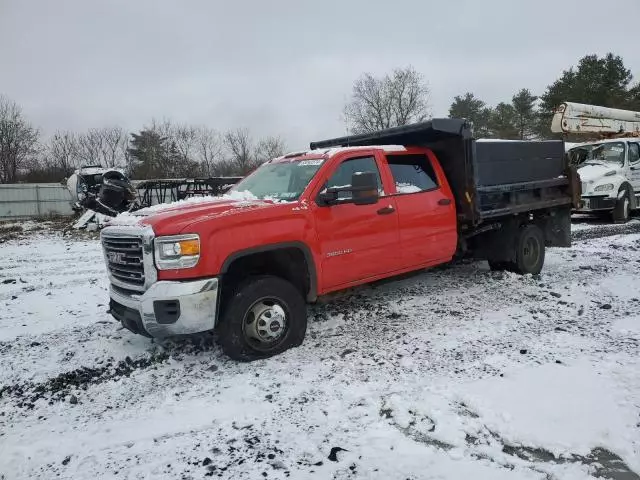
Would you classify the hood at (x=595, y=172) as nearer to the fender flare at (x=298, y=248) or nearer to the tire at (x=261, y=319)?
the fender flare at (x=298, y=248)

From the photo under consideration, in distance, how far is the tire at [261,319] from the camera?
3.90 m

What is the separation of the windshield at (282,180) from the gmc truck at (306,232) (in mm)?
18

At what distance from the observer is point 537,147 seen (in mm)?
6840

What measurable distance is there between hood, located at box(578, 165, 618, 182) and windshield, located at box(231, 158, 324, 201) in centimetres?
1018

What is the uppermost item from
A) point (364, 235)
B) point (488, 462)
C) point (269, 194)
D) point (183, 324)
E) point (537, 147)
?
point (537, 147)

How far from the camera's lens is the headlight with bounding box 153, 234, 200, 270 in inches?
144

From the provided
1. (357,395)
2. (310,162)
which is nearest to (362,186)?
(310,162)

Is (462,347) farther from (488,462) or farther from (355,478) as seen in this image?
(355,478)

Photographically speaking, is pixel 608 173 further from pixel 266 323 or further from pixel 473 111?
pixel 473 111

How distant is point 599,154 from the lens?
1317cm

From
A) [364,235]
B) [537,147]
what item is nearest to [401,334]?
[364,235]

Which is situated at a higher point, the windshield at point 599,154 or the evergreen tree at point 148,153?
the evergreen tree at point 148,153

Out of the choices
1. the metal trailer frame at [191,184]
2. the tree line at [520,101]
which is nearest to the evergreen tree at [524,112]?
the tree line at [520,101]

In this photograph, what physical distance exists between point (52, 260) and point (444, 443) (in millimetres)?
10417
